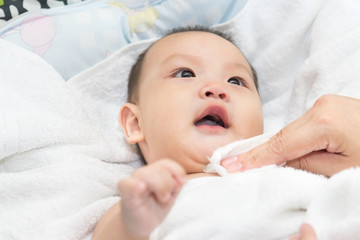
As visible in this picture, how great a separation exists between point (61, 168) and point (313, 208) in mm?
675

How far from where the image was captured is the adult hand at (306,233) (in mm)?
807

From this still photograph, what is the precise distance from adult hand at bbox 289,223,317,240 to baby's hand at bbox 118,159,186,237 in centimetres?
27

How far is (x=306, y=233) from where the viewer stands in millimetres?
817

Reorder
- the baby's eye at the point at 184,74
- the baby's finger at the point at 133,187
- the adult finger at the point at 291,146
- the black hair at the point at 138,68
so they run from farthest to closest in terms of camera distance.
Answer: the black hair at the point at 138,68
the baby's eye at the point at 184,74
the adult finger at the point at 291,146
the baby's finger at the point at 133,187

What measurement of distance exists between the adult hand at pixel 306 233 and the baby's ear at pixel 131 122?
562 millimetres

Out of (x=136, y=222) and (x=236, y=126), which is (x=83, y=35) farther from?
(x=136, y=222)

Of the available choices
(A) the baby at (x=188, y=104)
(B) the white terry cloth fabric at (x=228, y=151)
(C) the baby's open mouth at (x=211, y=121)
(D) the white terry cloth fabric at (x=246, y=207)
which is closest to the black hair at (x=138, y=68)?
(A) the baby at (x=188, y=104)

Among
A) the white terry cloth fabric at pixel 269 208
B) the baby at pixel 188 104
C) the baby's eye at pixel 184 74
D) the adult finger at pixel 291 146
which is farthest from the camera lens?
the baby's eye at pixel 184 74

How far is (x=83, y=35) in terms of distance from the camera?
1.51m

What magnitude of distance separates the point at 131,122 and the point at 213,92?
0.98 feet

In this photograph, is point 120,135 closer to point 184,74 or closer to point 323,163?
point 184,74

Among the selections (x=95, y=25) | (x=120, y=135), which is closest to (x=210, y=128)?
(x=120, y=135)

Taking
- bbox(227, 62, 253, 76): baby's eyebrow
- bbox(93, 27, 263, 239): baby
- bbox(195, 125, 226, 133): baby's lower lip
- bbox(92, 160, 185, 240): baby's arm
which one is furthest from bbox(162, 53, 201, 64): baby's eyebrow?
bbox(92, 160, 185, 240): baby's arm

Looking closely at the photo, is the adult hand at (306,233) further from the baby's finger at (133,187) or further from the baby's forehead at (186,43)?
the baby's forehead at (186,43)
